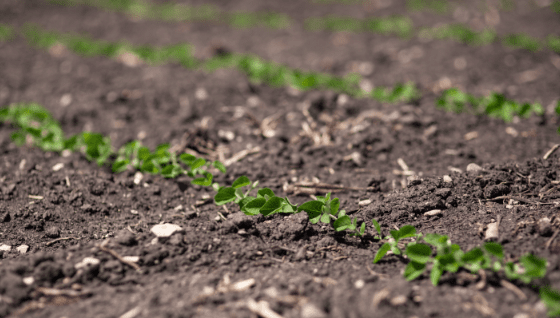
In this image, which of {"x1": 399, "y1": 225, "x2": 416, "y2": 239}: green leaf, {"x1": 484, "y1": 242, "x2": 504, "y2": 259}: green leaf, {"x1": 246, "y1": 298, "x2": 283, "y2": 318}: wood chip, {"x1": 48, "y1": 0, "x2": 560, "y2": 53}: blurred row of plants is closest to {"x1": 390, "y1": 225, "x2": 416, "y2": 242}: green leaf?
{"x1": 399, "y1": 225, "x2": 416, "y2": 239}: green leaf

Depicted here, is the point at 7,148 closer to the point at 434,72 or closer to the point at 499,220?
the point at 499,220

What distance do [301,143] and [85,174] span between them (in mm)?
1484

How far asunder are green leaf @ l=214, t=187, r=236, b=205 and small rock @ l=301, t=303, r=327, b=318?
88 cm

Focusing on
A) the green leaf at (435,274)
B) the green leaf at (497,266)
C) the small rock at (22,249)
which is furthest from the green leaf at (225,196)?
the green leaf at (497,266)

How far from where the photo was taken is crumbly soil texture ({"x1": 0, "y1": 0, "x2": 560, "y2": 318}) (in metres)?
1.63

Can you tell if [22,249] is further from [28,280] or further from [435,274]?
[435,274]

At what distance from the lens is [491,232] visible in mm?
1852

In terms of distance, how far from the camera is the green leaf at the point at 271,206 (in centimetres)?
210

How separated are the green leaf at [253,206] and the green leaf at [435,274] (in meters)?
0.91

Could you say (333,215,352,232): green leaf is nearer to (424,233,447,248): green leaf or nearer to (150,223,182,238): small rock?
(424,233,447,248): green leaf

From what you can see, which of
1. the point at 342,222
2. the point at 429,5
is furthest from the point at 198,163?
the point at 429,5

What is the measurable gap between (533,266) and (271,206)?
1.19 m

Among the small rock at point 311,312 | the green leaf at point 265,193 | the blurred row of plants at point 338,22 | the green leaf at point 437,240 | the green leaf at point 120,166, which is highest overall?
the blurred row of plants at point 338,22

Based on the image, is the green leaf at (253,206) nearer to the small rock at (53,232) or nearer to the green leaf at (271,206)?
the green leaf at (271,206)
